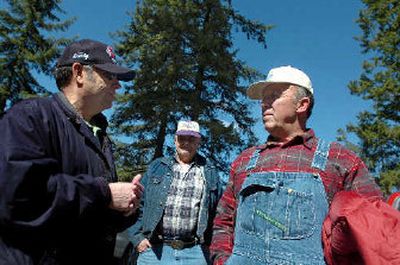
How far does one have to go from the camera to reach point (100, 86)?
2607 millimetres

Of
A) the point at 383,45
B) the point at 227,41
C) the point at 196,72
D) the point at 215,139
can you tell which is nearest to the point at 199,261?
the point at 215,139

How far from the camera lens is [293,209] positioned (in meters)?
2.68

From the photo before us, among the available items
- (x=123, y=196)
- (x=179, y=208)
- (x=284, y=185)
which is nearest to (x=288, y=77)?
(x=284, y=185)

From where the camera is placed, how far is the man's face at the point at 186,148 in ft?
16.1

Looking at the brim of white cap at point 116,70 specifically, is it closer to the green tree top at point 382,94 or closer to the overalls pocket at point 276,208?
the overalls pocket at point 276,208

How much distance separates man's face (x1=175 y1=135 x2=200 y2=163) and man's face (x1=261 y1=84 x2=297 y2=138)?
1861 millimetres

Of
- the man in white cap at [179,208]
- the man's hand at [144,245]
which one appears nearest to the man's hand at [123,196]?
the man in white cap at [179,208]

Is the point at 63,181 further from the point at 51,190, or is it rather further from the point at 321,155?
the point at 321,155

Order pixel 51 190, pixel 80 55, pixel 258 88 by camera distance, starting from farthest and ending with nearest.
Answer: pixel 258 88, pixel 80 55, pixel 51 190

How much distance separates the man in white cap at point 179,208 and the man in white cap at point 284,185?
1.24m

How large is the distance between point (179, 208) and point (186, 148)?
72cm

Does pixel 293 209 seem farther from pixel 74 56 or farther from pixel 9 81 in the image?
pixel 9 81

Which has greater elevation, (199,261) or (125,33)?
(125,33)

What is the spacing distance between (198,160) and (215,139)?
1180 centimetres
